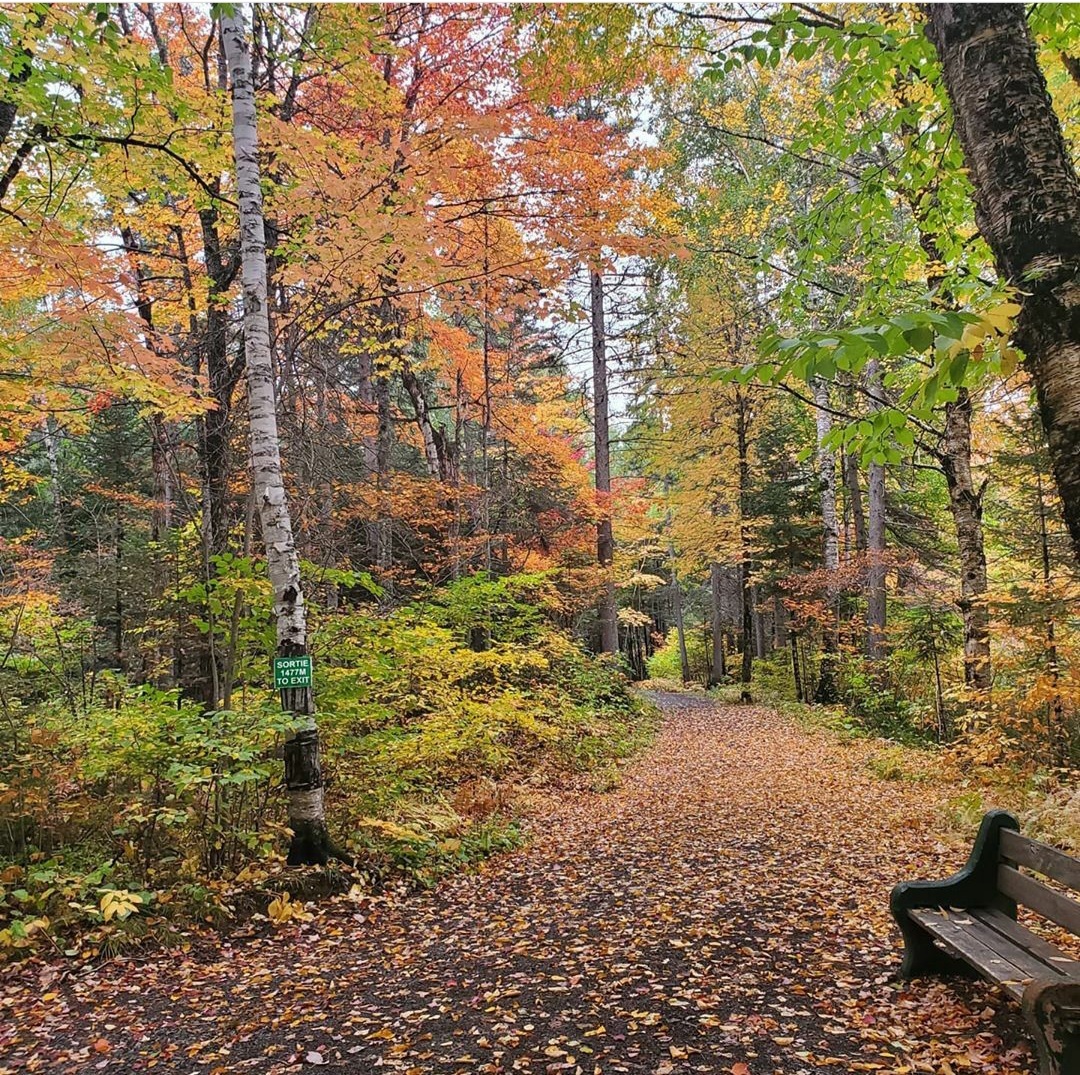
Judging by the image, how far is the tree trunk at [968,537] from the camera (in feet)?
26.7

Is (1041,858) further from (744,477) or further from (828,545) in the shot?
(744,477)

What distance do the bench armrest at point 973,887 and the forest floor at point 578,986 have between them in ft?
1.34

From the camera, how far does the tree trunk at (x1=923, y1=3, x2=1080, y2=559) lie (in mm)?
2377

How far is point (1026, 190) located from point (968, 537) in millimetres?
6816

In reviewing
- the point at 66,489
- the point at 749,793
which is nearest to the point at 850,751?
the point at 749,793

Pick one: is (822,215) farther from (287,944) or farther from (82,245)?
(82,245)

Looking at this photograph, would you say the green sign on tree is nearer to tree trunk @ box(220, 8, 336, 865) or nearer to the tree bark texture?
tree trunk @ box(220, 8, 336, 865)

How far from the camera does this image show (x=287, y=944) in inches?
186

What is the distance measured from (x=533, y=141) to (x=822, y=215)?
607cm

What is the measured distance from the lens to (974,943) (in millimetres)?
3236

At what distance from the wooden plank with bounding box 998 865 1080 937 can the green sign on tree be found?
195 inches

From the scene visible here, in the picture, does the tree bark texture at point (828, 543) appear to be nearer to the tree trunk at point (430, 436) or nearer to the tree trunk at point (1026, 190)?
the tree trunk at point (430, 436)

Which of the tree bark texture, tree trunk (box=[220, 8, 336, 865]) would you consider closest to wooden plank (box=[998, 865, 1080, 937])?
tree trunk (box=[220, 8, 336, 865])

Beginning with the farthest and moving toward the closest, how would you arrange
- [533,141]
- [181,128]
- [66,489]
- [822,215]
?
1. [66,489]
2. [533,141]
3. [181,128]
4. [822,215]
